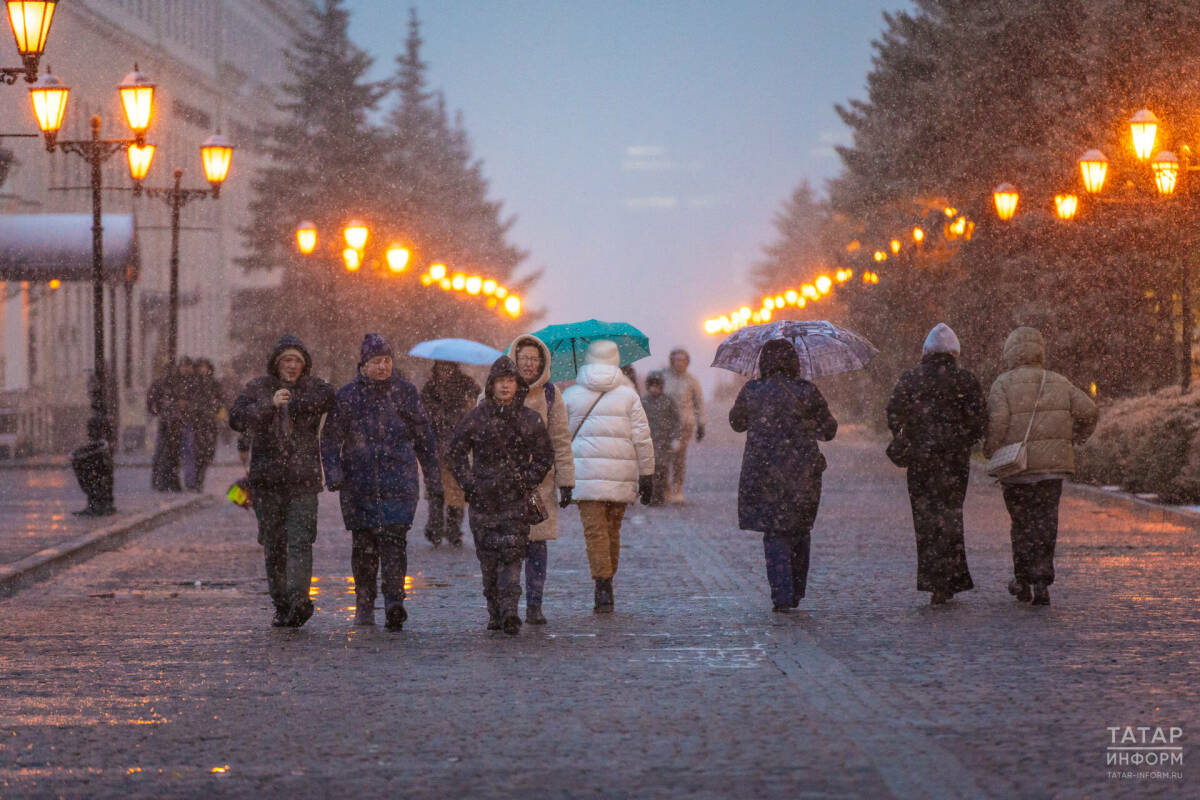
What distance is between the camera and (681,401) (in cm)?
2256

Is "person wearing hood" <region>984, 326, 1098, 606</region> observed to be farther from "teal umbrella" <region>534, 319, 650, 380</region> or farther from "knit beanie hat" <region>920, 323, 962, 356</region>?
"teal umbrella" <region>534, 319, 650, 380</region>

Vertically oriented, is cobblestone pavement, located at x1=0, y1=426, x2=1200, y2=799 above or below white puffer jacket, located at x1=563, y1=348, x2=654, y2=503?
below

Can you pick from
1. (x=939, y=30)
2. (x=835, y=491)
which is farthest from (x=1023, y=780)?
(x=939, y=30)

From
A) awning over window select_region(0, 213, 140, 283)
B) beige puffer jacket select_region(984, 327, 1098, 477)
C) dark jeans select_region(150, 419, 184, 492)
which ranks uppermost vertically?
awning over window select_region(0, 213, 140, 283)

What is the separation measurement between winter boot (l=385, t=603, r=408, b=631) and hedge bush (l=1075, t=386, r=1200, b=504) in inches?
446

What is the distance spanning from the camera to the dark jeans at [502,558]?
34.7 feet

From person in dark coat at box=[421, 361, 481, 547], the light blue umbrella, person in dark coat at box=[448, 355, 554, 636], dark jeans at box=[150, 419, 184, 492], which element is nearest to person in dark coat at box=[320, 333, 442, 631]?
person in dark coat at box=[448, 355, 554, 636]

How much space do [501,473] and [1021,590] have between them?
11.7 ft

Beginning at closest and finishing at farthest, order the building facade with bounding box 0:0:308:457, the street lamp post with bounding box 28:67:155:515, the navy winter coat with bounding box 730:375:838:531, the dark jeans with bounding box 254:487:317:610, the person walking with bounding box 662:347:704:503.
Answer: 1. the dark jeans with bounding box 254:487:317:610
2. the navy winter coat with bounding box 730:375:838:531
3. the street lamp post with bounding box 28:67:155:515
4. the person walking with bounding box 662:347:704:503
5. the building facade with bounding box 0:0:308:457

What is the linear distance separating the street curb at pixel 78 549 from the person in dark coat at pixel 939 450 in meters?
6.39

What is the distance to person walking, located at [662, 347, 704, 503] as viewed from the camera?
2253 centimetres

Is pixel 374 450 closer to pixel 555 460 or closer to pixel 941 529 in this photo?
pixel 555 460

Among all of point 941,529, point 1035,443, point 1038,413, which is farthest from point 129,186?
point 1035,443

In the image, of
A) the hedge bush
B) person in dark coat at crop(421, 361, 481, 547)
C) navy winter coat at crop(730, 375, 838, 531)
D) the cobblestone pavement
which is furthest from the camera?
the hedge bush
